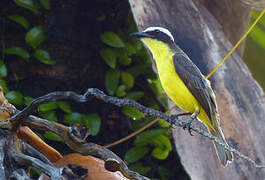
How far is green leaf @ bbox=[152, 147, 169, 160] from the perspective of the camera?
1507 mm

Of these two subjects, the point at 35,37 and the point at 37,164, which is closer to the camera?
the point at 37,164

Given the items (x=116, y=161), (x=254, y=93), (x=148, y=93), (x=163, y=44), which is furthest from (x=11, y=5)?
(x=116, y=161)

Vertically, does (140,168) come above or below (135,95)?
below

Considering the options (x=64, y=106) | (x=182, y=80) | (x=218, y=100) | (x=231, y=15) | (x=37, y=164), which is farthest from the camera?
(x=64, y=106)

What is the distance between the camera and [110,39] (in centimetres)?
148

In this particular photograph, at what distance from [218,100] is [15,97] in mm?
680

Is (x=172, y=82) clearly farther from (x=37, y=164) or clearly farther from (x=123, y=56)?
(x=123, y=56)

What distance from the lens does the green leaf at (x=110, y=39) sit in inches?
58.0

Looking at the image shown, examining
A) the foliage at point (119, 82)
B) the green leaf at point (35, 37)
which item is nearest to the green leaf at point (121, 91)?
the foliage at point (119, 82)

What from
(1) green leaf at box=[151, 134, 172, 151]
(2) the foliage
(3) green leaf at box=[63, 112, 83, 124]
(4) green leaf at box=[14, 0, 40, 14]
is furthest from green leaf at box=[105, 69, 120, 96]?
(4) green leaf at box=[14, 0, 40, 14]

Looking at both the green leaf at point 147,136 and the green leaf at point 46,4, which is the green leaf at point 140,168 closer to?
the green leaf at point 147,136

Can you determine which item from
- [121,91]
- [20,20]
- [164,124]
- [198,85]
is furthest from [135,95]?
[198,85]

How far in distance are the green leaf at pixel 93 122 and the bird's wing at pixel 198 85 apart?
532mm

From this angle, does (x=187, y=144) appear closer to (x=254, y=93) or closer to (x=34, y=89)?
(x=254, y=93)
